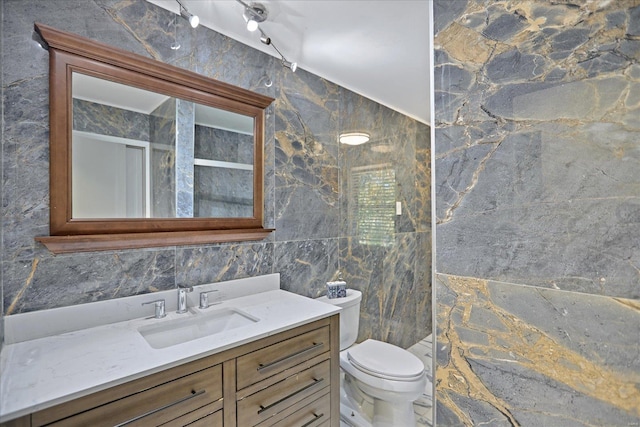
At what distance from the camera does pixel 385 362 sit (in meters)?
1.88

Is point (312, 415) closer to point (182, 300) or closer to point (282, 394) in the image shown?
point (282, 394)

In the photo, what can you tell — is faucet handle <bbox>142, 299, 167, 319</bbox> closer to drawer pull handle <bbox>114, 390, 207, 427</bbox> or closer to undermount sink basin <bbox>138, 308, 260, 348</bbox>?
undermount sink basin <bbox>138, 308, 260, 348</bbox>

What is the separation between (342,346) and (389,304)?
34.8 inches

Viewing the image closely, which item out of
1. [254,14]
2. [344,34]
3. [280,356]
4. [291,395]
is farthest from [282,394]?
[344,34]

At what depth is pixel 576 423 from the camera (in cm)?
71

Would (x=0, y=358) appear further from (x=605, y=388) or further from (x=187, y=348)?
(x=605, y=388)

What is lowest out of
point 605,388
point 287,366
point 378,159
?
point 287,366

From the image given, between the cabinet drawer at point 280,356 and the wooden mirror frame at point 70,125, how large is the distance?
678 millimetres

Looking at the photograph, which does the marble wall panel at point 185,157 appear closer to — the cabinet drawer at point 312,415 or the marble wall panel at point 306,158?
the marble wall panel at point 306,158

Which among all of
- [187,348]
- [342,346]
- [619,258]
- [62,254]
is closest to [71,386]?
[187,348]

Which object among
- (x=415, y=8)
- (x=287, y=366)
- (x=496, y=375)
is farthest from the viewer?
(x=415, y=8)

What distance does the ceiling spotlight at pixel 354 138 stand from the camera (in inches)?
99.1

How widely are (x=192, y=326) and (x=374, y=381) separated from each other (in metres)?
1.06

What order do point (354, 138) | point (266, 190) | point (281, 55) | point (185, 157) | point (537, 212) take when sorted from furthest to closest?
point (354, 138) < point (266, 190) < point (281, 55) < point (185, 157) < point (537, 212)
